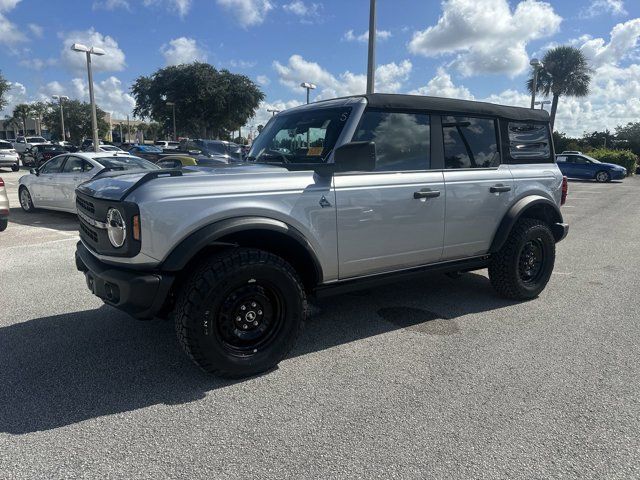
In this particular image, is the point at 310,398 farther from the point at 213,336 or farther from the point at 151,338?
the point at 151,338

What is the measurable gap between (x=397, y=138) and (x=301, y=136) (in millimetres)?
801

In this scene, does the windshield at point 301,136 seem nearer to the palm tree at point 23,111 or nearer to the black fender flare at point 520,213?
the black fender flare at point 520,213

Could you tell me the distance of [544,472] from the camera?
7.73 feet

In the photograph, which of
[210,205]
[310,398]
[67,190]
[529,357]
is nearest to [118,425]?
[310,398]

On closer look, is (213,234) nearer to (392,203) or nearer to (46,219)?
(392,203)

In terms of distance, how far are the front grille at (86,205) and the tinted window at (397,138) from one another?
198 cm

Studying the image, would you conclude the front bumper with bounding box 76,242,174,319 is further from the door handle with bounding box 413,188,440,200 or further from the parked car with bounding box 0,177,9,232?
the parked car with bounding box 0,177,9,232

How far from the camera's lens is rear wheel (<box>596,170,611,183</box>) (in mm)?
26427

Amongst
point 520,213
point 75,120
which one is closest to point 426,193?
point 520,213

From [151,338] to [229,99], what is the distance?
49.6 metres

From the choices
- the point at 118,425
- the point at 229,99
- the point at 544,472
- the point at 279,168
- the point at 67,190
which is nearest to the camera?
the point at 544,472

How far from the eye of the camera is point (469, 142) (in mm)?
4457

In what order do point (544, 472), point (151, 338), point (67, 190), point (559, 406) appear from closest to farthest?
1. point (544, 472)
2. point (559, 406)
3. point (151, 338)
4. point (67, 190)

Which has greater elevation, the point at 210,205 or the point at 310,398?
the point at 210,205
